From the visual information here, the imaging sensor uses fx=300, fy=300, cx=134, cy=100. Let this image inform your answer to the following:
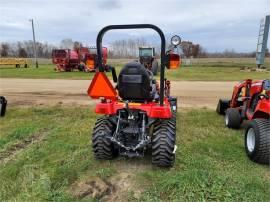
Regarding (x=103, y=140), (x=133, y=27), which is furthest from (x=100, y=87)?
(x=133, y=27)

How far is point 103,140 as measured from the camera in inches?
165

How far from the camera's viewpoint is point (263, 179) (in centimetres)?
384

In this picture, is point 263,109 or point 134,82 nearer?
point 134,82

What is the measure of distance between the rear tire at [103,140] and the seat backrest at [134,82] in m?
0.52

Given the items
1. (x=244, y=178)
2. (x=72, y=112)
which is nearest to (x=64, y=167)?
(x=244, y=178)

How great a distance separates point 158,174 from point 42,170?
1.62 m

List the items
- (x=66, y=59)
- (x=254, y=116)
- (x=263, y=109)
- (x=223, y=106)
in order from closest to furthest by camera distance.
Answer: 1. (x=263, y=109)
2. (x=254, y=116)
3. (x=223, y=106)
4. (x=66, y=59)

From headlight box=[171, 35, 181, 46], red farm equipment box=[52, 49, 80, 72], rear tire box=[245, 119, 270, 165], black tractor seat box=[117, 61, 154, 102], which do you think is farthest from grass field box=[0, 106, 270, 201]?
red farm equipment box=[52, 49, 80, 72]

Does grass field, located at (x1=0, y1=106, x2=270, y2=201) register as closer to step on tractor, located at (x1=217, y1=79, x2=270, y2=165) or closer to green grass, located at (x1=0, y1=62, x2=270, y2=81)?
step on tractor, located at (x1=217, y1=79, x2=270, y2=165)

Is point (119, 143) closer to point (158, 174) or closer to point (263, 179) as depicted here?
point (158, 174)

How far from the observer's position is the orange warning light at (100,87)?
391 centimetres

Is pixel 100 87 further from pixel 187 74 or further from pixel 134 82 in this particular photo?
pixel 187 74

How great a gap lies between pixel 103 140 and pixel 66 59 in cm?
2447

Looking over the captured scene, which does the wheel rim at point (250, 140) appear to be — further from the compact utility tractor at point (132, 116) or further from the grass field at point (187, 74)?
the grass field at point (187, 74)
